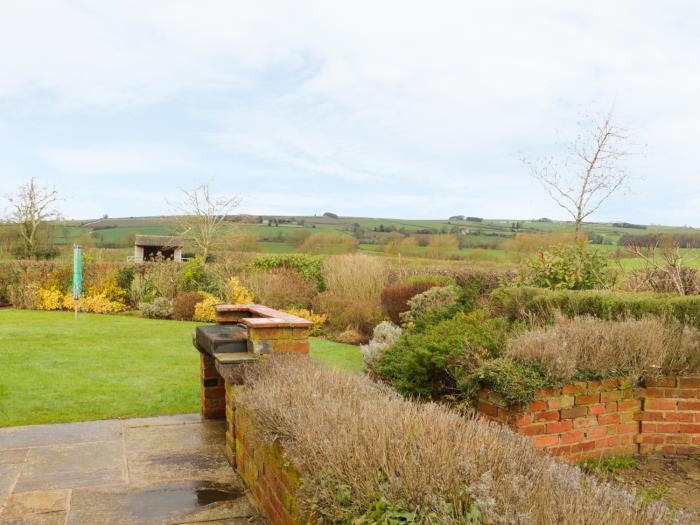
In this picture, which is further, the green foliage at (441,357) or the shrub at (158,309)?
the shrub at (158,309)

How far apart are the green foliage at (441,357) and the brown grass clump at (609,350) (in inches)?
11.7

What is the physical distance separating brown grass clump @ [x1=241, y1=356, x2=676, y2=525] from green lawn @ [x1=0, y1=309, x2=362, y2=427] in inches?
74.5

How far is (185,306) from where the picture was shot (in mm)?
13555

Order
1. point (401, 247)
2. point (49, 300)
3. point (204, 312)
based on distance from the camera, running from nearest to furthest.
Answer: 1. point (204, 312)
2. point (49, 300)
3. point (401, 247)

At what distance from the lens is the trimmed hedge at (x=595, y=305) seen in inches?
229

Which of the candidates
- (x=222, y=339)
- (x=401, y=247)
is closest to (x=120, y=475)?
(x=222, y=339)

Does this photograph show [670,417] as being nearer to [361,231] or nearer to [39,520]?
A: [39,520]

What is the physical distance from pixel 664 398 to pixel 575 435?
0.93m

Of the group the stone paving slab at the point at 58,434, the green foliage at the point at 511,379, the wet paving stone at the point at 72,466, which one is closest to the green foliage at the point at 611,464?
the green foliage at the point at 511,379

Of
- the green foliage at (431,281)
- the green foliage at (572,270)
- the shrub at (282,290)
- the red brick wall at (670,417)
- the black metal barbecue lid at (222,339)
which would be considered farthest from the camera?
the shrub at (282,290)

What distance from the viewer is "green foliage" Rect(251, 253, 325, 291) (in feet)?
50.0

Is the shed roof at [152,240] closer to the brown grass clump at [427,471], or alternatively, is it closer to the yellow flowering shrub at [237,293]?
the yellow flowering shrub at [237,293]

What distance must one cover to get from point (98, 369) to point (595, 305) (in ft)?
19.9

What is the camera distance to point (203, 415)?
17.1 ft
